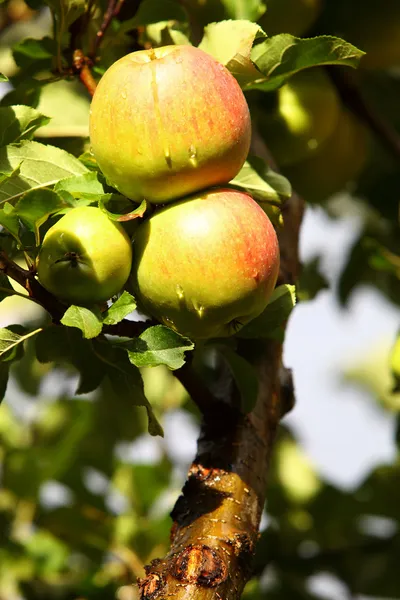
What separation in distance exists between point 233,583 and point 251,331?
10.3 inches

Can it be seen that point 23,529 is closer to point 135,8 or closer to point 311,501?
point 311,501

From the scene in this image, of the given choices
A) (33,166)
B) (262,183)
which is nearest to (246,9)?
(262,183)

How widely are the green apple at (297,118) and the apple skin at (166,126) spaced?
0.41 meters

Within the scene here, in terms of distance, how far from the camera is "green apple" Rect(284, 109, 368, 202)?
1331mm

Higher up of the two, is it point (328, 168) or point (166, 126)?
point (166, 126)

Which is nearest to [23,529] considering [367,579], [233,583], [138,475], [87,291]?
[138,475]

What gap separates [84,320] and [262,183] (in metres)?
0.28

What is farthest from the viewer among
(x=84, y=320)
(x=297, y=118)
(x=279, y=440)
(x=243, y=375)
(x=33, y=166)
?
(x=279, y=440)

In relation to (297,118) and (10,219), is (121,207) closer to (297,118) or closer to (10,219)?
(10,219)

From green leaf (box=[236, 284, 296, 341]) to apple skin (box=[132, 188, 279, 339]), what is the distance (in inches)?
3.5

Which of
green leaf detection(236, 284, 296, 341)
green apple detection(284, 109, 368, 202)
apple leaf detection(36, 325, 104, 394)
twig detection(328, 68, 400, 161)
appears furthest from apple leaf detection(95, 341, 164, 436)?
twig detection(328, 68, 400, 161)

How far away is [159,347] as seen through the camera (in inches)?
28.6

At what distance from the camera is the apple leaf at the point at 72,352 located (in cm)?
85

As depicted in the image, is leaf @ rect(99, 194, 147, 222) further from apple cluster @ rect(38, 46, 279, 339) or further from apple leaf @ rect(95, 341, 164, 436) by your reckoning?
apple leaf @ rect(95, 341, 164, 436)
